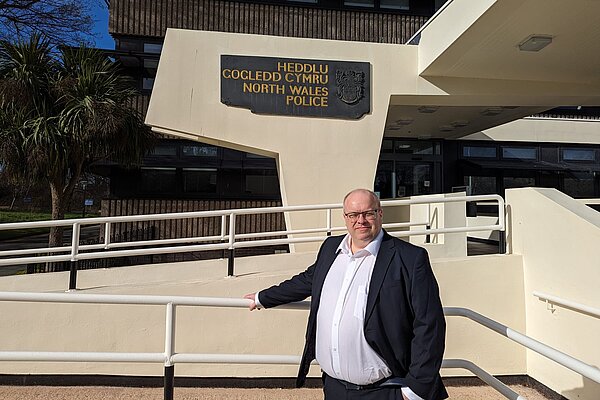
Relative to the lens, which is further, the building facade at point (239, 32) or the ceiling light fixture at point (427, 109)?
the building facade at point (239, 32)

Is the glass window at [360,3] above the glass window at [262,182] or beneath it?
above

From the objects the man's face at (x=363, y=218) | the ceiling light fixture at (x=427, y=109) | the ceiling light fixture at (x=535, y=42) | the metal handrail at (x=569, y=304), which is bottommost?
the metal handrail at (x=569, y=304)

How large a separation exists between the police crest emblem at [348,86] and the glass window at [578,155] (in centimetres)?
935

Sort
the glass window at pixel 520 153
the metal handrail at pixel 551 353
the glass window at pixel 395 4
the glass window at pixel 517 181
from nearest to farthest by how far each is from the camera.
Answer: the metal handrail at pixel 551 353
the glass window at pixel 395 4
the glass window at pixel 517 181
the glass window at pixel 520 153

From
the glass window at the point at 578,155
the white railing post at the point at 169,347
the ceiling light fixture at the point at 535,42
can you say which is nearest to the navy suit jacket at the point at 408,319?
the white railing post at the point at 169,347

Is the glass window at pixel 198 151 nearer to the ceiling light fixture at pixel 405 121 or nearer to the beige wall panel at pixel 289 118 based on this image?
the beige wall panel at pixel 289 118

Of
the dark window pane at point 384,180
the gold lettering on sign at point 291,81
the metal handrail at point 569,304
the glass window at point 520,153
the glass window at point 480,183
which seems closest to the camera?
the metal handrail at point 569,304

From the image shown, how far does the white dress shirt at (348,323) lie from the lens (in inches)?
68.0

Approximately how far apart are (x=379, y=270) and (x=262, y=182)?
905 centimetres

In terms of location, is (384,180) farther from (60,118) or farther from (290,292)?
(290,292)

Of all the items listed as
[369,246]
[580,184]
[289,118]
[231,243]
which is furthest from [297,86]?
[580,184]

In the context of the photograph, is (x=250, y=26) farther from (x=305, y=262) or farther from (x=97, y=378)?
(x=97, y=378)

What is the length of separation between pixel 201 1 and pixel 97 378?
9.00m

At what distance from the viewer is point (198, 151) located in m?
10.5
